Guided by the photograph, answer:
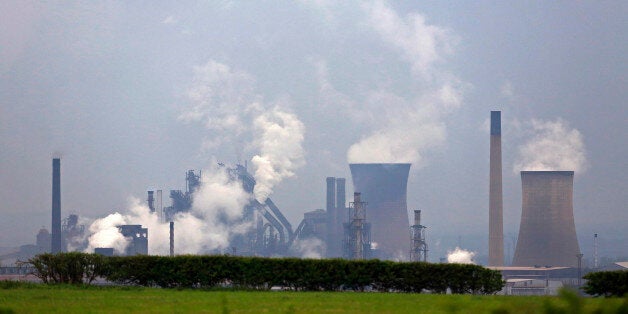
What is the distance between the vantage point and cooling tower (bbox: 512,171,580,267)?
8381 centimetres

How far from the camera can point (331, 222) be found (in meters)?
128

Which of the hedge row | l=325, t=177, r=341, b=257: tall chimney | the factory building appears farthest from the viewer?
l=325, t=177, r=341, b=257: tall chimney

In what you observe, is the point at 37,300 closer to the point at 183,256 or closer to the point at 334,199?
the point at 183,256

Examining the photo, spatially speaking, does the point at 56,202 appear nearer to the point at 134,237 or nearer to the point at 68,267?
the point at 134,237

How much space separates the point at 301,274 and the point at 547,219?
67.7 metres

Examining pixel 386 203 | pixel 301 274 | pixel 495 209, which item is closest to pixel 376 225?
pixel 386 203

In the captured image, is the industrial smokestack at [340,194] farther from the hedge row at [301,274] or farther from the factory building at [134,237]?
the hedge row at [301,274]

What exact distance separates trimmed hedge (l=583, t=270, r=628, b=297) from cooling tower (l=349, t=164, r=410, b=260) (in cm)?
9380

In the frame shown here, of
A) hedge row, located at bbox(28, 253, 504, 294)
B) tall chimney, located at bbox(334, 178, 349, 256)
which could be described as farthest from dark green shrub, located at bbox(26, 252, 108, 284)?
tall chimney, located at bbox(334, 178, 349, 256)

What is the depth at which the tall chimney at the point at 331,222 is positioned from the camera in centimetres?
12386

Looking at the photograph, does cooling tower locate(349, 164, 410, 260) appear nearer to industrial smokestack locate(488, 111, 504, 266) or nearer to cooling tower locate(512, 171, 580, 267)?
industrial smokestack locate(488, 111, 504, 266)

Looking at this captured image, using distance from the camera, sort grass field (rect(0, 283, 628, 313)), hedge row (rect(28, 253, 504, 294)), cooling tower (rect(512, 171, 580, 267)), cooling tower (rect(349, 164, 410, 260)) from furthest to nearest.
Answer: cooling tower (rect(349, 164, 410, 260)), cooling tower (rect(512, 171, 580, 267)), hedge row (rect(28, 253, 504, 294)), grass field (rect(0, 283, 628, 313))

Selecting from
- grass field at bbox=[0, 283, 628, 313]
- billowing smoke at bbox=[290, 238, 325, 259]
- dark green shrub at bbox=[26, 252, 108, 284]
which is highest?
dark green shrub at bbox=[26, 252, 108, 284]

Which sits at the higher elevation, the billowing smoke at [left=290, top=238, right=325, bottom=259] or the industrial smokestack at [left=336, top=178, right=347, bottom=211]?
the industrial smokestack at [left=336, top=178, right=347, bottom=211]
